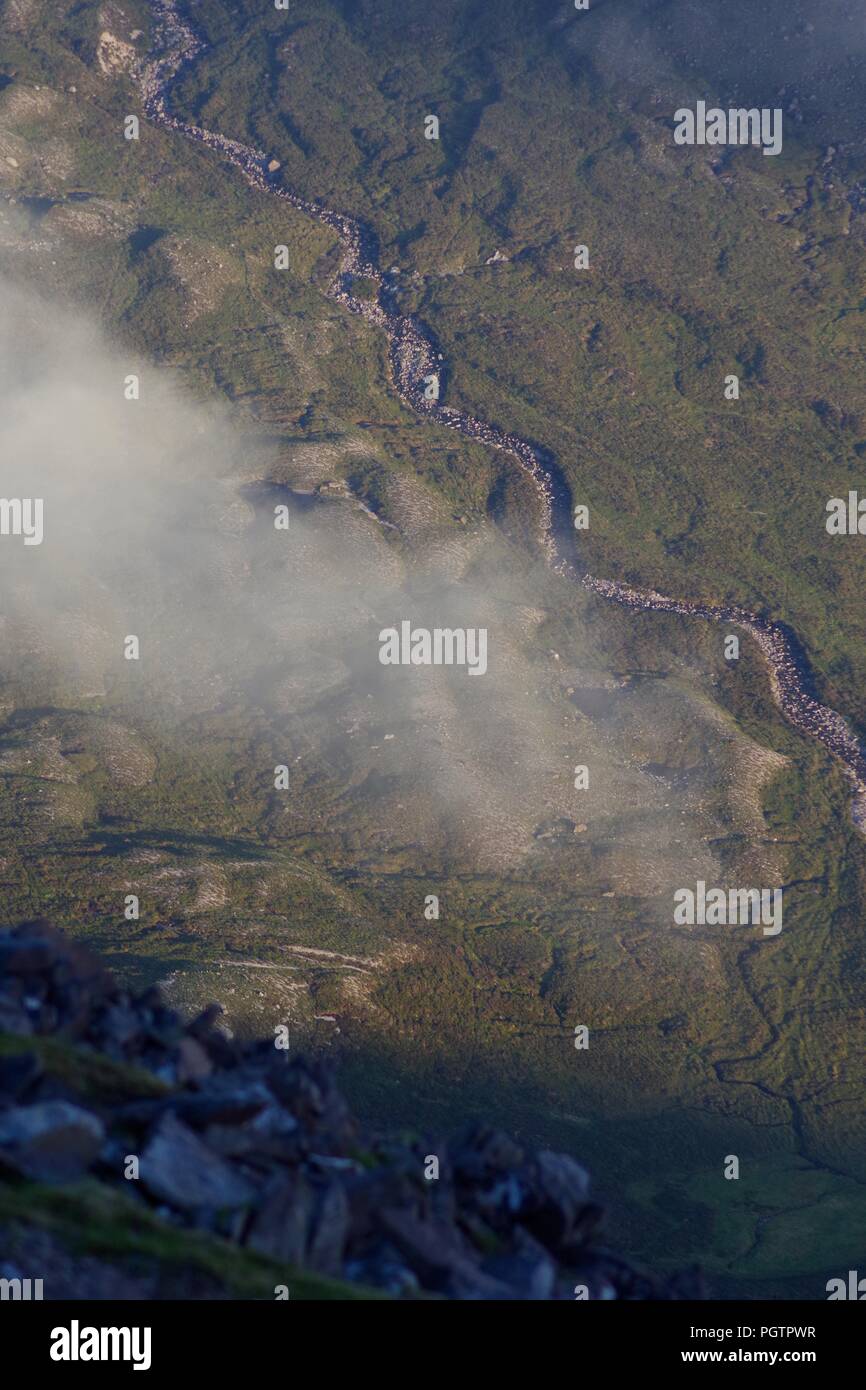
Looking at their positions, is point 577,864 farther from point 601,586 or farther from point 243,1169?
point 243,1169

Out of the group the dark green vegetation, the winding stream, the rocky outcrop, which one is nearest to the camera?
the rocky outcrop

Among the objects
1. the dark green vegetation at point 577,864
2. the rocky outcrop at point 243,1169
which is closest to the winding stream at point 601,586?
the dark green vegetation at point 577,864

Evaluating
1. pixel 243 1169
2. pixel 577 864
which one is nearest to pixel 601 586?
pixel 577 864

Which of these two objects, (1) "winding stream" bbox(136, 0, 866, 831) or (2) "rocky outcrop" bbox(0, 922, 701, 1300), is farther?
(1) "winding stream" bbox(136, 0, 866, 831)

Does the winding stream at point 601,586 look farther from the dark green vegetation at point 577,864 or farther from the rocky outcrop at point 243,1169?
the rocky outcrop at point 243,1169

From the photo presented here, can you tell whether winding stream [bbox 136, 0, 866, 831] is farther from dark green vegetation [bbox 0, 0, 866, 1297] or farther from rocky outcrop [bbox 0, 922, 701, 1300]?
rocky outcrop [bbox 0, 922, 701, 1300]

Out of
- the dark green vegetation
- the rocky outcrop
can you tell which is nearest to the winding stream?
the dark green vegetation

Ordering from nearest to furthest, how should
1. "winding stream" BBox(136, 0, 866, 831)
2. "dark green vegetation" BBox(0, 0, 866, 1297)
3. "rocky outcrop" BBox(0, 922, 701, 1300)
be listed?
"rocky outcrop" BBox(0, 922, 701, 1300) < "dark green vegetation" BBox(0, 0, 866, 1297) < "winding stream" BBox(136, 0, 866, 831)

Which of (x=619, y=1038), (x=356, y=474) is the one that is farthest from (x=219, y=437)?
(x=619, y=1038)

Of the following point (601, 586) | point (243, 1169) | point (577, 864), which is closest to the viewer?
point (243, 1169)

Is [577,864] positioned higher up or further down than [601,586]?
further down

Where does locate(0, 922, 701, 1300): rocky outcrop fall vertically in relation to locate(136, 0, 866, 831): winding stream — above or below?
below
